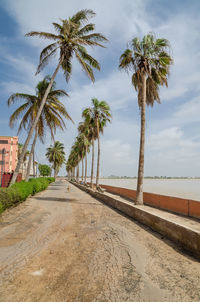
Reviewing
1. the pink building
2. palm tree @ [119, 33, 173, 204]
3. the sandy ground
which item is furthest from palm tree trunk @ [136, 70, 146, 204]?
the pink building

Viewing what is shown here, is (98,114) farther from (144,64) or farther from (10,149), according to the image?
(10,149)

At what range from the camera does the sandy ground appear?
2834 millimetres

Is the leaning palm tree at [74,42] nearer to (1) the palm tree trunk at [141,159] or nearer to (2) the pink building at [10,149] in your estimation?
(1) the palm tree trunk at [141,159]

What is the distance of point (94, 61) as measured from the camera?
1491 centimetres

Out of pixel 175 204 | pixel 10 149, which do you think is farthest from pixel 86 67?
pixel 10 149

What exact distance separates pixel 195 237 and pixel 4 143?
54294mm

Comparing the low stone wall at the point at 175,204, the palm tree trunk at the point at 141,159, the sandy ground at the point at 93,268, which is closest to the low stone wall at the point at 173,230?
the sandy ground at the point at 93,268

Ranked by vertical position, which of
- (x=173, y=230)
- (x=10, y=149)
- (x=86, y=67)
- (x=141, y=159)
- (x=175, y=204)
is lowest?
(x=175, y=204)

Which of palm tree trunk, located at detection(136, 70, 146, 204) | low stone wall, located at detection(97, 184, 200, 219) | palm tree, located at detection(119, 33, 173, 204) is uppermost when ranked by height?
palm tree, located at detection(119, 33, 173, 204)

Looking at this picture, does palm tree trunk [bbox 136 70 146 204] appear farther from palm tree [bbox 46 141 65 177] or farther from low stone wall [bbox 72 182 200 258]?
palm tree [bbox 46 141 65 177]

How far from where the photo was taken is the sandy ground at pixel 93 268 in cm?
283

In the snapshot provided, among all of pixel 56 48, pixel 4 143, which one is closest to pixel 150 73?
pixel 56 48

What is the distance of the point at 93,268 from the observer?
3701 mm

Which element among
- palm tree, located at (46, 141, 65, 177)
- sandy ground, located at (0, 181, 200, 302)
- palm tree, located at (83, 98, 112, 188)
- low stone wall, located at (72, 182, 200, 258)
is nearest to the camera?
sandy ground, located at (0, 181, 200, 302)
